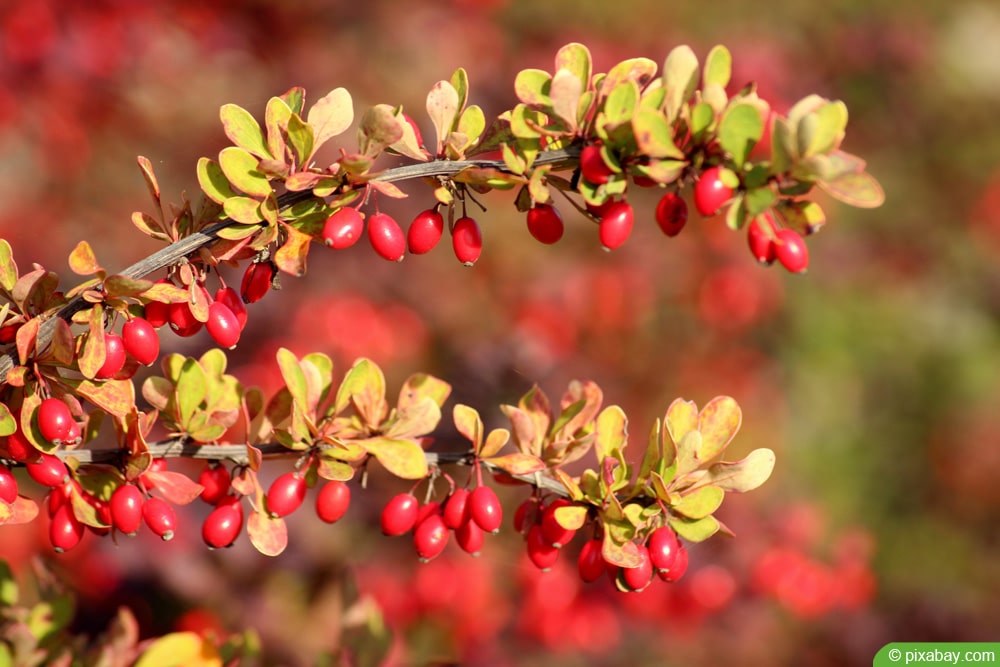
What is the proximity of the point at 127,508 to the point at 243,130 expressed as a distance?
34 centimetres

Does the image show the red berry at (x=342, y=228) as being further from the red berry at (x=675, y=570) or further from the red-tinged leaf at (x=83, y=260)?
the red berry at (x=675, y=570)

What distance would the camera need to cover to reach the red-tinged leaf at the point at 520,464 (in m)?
0.80

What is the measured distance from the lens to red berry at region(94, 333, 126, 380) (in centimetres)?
70

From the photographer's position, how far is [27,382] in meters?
0.71

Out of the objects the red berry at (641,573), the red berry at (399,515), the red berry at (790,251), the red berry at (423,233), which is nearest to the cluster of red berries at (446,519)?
the red berry at (399,515)

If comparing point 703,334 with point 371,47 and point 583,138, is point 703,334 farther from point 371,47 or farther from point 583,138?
point 583,138

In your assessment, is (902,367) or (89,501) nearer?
(89,501)

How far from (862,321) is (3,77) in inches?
146

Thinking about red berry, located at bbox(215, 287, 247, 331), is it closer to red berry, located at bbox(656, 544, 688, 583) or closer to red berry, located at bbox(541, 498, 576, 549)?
red berry, located at bbox(541, 498, 576, 549)

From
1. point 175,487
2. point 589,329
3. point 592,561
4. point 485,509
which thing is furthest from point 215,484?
point 589,329

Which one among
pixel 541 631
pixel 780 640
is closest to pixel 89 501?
pixel 541 631

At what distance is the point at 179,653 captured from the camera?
1005 mm

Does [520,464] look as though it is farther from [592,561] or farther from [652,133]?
[652,133]

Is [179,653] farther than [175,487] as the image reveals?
Yes
